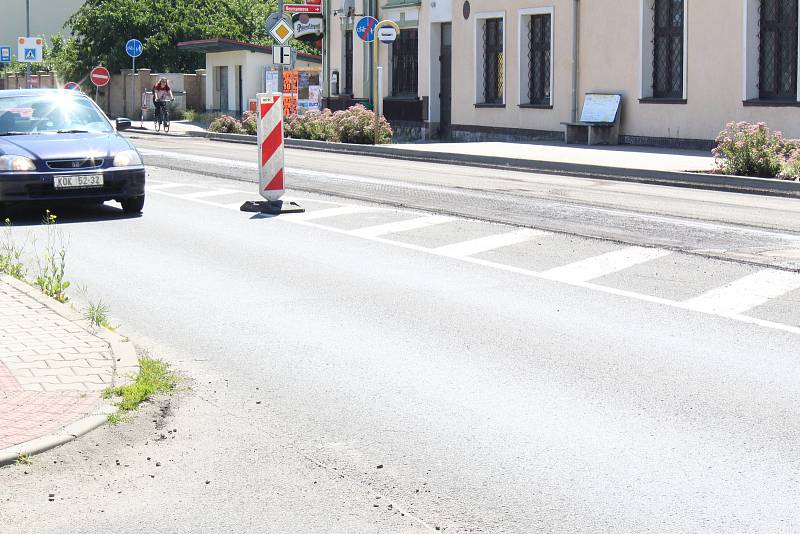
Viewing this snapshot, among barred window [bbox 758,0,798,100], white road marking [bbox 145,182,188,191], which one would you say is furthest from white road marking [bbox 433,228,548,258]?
barred window [bbox 758,0,798,100]

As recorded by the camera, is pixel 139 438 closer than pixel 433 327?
Yes

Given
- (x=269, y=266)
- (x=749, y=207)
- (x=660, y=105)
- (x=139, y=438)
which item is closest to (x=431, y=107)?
(x=660, y=105)

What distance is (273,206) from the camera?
1566cm

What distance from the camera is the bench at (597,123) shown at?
95.5ft

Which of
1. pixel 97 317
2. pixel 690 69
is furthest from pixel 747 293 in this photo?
pixel 690 69

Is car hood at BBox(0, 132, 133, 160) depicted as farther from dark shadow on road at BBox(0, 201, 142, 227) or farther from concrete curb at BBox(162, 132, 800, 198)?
concrete curb at BBox(162, 132, 800, 198)

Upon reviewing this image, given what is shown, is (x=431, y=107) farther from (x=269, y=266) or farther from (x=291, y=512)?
(x=291, y=512)

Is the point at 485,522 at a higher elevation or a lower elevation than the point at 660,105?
lower

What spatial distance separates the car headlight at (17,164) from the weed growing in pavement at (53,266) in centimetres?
64

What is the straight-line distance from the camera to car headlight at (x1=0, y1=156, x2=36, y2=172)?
14.5 meters

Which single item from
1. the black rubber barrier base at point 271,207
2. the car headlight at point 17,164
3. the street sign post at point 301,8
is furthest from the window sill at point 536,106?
the car headlight at point 17,164

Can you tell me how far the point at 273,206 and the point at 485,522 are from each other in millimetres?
10857

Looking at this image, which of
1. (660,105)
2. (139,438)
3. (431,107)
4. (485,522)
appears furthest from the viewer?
(431,107)

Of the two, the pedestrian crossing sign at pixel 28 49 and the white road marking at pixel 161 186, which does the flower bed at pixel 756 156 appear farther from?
the pedestrian crossing sign at pixel 28 49
